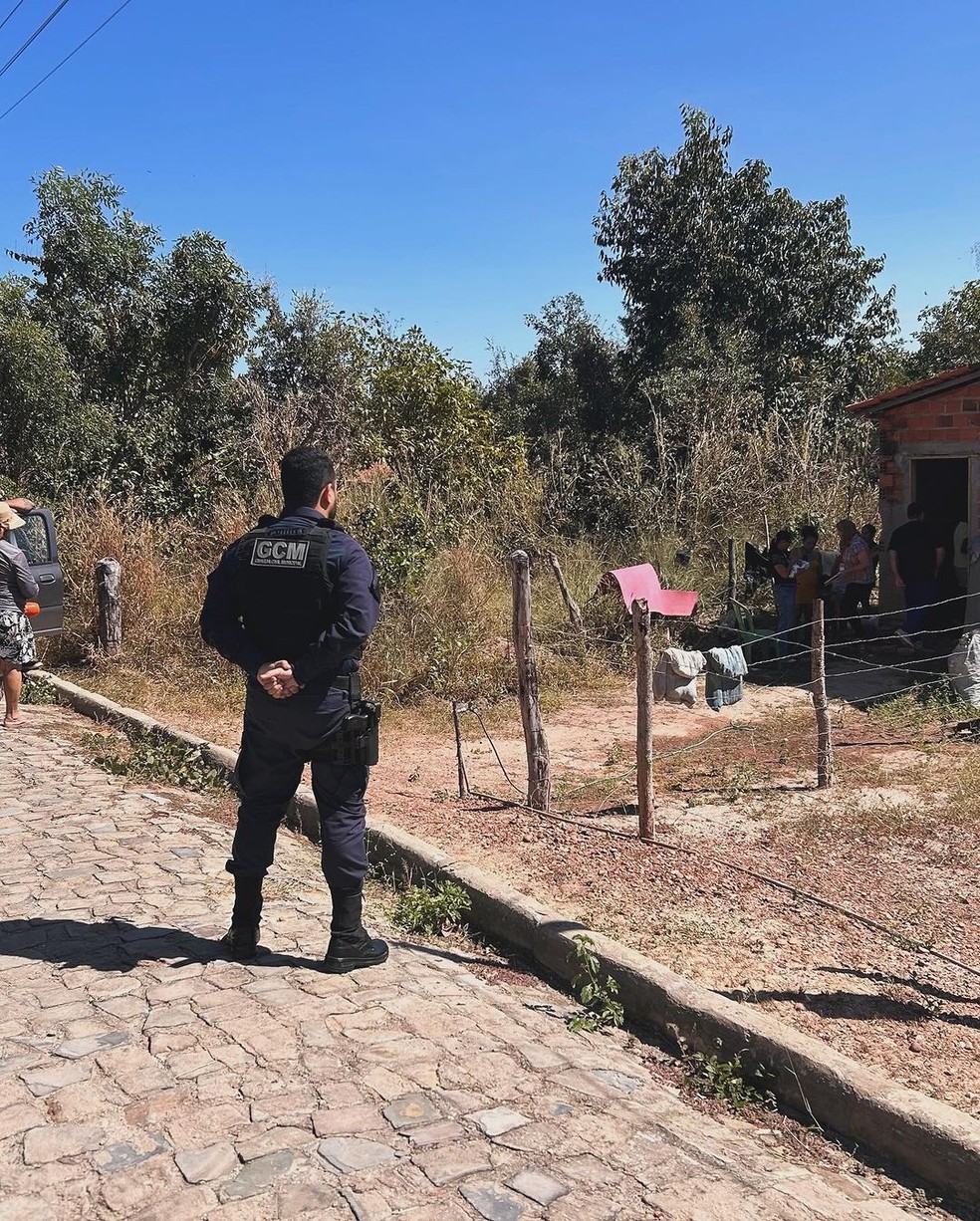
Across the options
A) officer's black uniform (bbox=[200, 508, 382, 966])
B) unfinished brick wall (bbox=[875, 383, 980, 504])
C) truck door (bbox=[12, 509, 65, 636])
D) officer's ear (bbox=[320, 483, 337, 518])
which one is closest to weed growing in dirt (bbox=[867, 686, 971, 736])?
unfinished brick wall (bbox=[875, 383, 980, 504])

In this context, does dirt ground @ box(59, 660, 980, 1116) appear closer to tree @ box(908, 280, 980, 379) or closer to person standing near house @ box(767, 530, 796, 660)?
person standing near house @ box(767, 530, 796, 660)

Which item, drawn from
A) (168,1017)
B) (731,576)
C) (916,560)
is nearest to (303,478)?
(168,1017)

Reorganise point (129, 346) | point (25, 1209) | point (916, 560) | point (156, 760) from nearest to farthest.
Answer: point (25, 1209), point (156, 760), point (916, 560), point (129, 346)

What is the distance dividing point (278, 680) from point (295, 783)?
45 cm

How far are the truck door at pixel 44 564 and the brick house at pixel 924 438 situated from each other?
8359 millimetres

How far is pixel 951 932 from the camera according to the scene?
14.6 ft

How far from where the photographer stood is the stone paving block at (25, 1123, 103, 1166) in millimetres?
2797

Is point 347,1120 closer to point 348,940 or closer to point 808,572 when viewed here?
point 348,940

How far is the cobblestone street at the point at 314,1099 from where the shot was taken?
266 centimetres

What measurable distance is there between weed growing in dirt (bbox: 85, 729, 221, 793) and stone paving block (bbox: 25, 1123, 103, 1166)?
4.08 meters

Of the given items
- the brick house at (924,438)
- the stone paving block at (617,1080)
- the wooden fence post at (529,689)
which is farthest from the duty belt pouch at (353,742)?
the brick house at (924,438)

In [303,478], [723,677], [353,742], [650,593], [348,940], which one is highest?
[303,478]

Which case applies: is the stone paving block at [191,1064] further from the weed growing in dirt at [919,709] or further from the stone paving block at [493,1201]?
the weed growing in dirt at [919,709]

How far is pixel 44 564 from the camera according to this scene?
10.6 m
